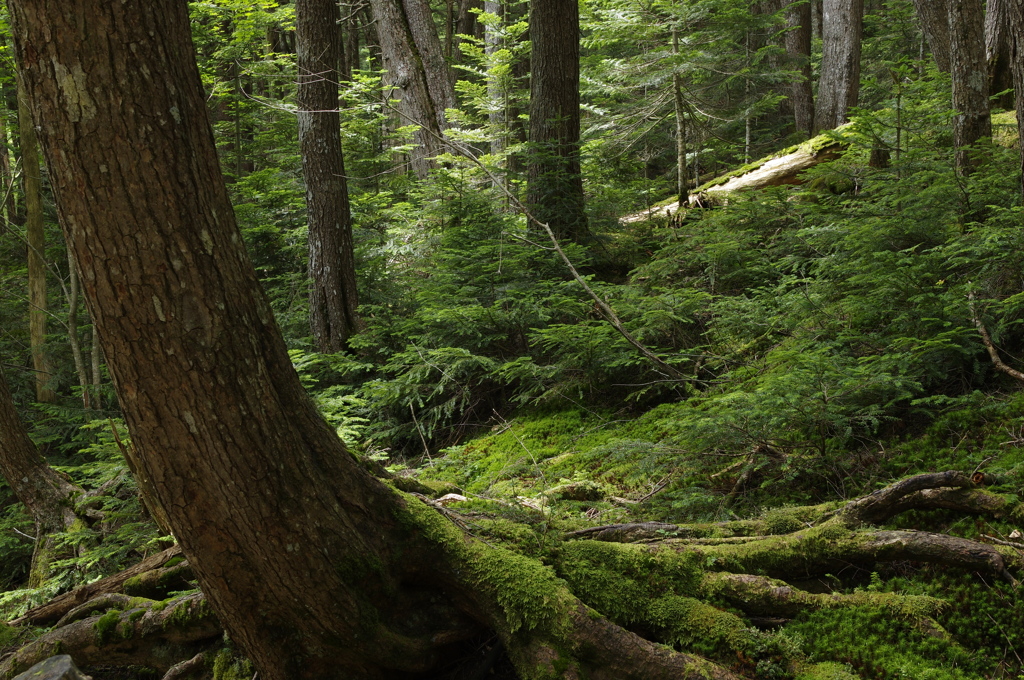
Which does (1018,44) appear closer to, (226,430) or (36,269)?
(226,430)

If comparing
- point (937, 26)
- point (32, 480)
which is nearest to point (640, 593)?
point (32, 480)

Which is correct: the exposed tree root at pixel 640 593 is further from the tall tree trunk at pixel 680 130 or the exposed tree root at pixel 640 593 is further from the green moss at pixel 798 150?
the green moss at pixel 798 150

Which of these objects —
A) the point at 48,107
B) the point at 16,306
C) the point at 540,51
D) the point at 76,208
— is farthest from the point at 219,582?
the point at 16,306

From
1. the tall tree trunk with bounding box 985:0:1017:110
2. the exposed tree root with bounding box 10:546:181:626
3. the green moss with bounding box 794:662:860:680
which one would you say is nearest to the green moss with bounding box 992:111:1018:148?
the tall tree trunk with bounding box 985:0:1017:110

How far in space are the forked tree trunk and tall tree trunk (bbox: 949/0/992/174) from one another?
5904 mm

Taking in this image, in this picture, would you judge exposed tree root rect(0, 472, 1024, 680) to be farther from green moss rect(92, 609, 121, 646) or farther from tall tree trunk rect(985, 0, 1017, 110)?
tall tree trunk rect(985, 0, 1017, 110)

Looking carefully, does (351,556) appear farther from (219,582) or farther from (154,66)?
(154,66)

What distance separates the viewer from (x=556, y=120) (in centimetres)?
816

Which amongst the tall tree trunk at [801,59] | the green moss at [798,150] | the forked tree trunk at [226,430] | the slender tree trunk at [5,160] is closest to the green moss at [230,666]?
the forked tree trunk at [226,430]

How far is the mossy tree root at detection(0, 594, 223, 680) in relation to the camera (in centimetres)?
326

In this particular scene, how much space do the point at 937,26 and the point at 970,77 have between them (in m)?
3.22

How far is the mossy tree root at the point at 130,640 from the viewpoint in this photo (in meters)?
3.26

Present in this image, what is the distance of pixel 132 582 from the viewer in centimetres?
374

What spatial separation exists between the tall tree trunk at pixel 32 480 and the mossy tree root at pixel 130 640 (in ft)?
10.2
